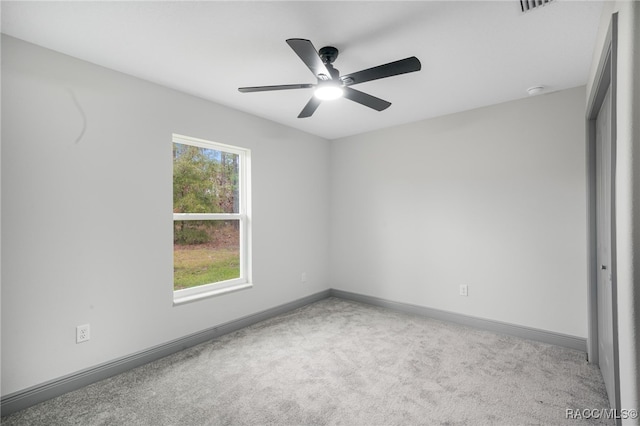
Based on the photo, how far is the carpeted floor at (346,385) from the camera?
6.31 ft

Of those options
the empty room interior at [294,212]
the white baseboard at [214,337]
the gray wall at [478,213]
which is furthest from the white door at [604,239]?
the white baseboard at [214,337]

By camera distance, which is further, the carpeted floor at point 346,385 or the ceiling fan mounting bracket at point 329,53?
the ceiling fan mounting bracket at point 329,53

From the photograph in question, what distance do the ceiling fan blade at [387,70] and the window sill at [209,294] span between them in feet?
7.98

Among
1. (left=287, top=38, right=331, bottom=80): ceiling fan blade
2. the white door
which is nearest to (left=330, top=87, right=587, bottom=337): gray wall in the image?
the white door

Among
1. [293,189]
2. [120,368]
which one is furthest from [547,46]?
[120,368]

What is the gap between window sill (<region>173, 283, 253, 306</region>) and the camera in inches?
115

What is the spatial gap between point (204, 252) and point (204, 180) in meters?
0.78

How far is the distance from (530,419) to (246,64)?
3.12 meters

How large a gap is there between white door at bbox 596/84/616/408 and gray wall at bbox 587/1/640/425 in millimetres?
1093

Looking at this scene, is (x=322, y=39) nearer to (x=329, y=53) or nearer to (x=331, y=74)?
(x=329, y=53)

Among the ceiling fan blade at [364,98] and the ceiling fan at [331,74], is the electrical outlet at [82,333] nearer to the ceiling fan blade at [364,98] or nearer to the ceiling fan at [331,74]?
the ceiling fan at [331,74]

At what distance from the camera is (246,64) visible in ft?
7.80

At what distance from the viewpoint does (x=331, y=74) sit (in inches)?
80.7

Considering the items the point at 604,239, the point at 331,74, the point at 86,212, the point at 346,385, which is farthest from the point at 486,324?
the point at 86,212
